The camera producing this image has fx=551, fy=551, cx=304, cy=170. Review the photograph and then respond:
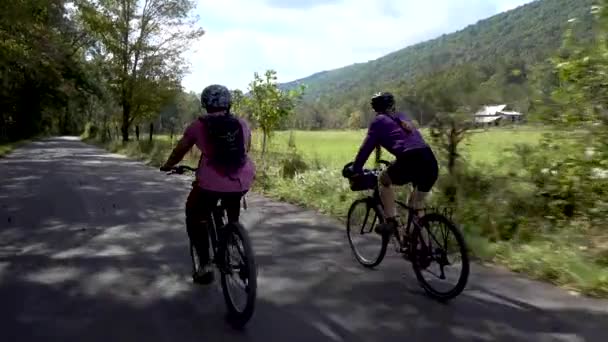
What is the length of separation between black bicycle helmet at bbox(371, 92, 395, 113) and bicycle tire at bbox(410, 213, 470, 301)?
3.54 feet

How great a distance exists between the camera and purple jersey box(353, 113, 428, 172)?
Answer: 496cm

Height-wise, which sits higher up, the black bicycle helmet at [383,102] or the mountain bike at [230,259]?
the black bicycle helmet at [383,102]

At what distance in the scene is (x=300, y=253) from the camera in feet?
22.2

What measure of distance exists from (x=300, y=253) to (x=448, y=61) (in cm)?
488

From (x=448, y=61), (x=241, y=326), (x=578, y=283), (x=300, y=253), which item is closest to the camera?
(x=241, y=326)

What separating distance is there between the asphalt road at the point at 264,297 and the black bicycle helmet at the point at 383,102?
170 centimetres

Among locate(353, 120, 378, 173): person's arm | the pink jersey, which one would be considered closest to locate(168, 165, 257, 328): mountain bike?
the pink jersey

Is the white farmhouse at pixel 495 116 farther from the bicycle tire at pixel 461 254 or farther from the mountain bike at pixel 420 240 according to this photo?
the bicycle tire at pixel 461 254

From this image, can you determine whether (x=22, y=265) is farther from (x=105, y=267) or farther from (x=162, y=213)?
(x=162, y=213)

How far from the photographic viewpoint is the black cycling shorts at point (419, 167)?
495 centimetres

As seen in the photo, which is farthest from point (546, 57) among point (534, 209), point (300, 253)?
point (300, 253)

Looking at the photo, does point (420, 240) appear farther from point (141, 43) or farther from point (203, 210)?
point (141, 43)

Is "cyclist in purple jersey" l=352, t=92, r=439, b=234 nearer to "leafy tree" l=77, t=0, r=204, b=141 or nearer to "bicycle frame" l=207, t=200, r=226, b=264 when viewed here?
"bicycle frame" l=207, t=200, r=226, b=264

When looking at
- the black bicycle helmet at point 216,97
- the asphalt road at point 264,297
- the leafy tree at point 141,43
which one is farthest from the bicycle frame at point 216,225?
the leafy tree at point 141,43
